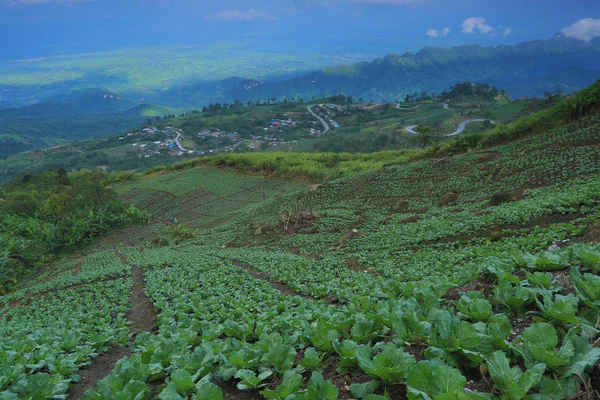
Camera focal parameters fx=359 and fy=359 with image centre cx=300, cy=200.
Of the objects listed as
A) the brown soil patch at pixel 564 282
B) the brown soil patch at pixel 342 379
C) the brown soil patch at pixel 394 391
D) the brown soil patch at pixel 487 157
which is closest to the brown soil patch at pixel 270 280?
the brown soil patch at pixel 564 282

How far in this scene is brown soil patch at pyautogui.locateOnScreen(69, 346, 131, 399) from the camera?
4520 mm

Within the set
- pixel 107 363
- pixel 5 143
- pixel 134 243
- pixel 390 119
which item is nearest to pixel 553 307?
pixel 107 363

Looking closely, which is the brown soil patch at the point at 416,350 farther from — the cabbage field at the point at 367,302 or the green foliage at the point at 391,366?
the green foliage at the point at 391,366

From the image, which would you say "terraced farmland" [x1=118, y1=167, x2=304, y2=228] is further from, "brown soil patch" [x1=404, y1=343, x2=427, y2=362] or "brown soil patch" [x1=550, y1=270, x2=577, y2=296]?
"brown soil patch" [x1=404, y1=343, x2=427, y2=362]

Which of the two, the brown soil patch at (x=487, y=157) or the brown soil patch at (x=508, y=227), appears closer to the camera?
the brown soil patch at (x=508, y=227)

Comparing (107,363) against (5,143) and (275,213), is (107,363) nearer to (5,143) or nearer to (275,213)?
(275,213)

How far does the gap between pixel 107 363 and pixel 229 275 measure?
8139 mm

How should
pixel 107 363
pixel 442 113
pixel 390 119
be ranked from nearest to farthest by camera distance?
pixel 107 363, pixel 442 113, pixel 390 119

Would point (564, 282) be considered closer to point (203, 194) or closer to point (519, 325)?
point (519, 325)

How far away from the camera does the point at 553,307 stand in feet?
10.7

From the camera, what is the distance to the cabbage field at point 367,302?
8.98 ft

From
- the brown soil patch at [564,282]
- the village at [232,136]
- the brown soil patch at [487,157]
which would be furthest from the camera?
the village at [232,136]

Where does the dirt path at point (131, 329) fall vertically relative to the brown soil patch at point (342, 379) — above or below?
below

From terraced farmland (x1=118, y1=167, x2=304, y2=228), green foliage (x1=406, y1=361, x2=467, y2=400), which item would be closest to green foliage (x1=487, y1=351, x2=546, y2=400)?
green foliage (x1=406, y1=361, x2=467, y2=400)
